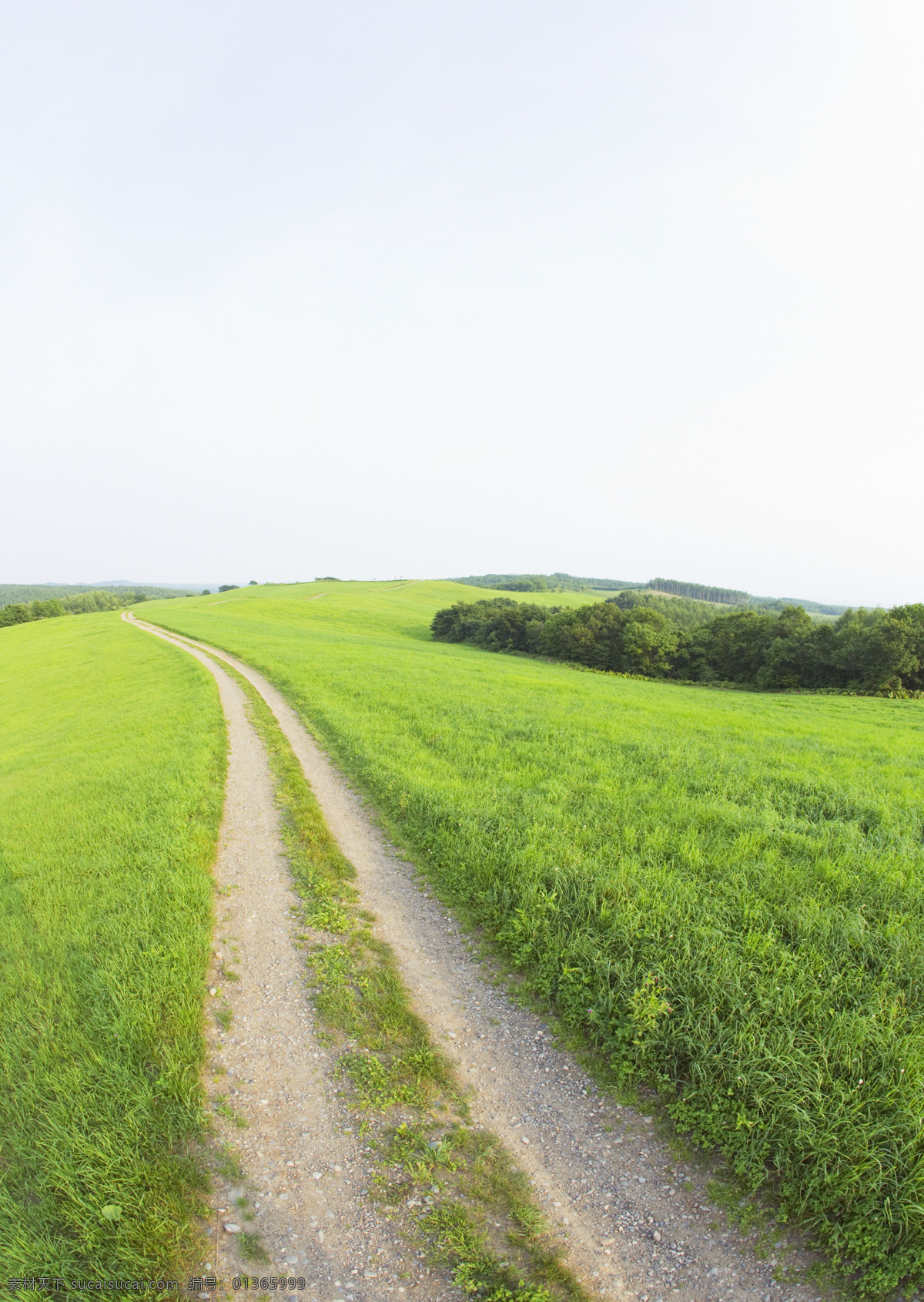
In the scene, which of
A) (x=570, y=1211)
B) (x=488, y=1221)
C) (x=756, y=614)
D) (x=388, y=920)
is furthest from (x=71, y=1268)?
(x=756, y=614)

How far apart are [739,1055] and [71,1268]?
17.2 feet

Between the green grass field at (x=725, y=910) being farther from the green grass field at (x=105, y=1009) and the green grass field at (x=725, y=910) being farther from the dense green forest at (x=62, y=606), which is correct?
the dense green forest at (x=62, y=606)

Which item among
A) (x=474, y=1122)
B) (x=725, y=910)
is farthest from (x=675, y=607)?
(x=474, y=1122)

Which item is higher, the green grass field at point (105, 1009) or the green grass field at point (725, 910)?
the green grass field at point (725, 910)

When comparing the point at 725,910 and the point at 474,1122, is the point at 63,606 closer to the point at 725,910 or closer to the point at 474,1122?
the point at 474,1122

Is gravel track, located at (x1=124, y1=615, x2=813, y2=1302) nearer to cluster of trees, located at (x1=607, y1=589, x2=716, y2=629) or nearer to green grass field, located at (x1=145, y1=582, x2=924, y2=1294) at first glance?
green grass field, located at (x1=145, y1=582, x2=924, y2=1294)

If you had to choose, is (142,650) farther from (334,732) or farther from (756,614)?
(756,614)

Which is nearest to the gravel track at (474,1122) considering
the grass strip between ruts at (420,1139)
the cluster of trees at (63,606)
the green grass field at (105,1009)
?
the grass strip between ruts at (420,1139)

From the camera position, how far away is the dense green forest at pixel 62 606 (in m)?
105

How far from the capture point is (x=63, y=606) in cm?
12569

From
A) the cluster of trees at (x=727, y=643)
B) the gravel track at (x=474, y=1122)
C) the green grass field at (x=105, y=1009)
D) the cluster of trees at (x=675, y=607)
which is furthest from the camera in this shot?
the cluster of trees at (x=675, y=607)

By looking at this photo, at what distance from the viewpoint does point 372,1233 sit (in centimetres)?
388

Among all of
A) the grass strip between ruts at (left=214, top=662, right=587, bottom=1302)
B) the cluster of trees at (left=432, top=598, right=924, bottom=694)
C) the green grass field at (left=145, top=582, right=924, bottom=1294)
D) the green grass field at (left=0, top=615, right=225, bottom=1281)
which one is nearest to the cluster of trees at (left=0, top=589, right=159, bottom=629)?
the cluster of trees at (left=432, top=598, right=924, bottom=694)

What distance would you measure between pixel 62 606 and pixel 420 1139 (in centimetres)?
14948
